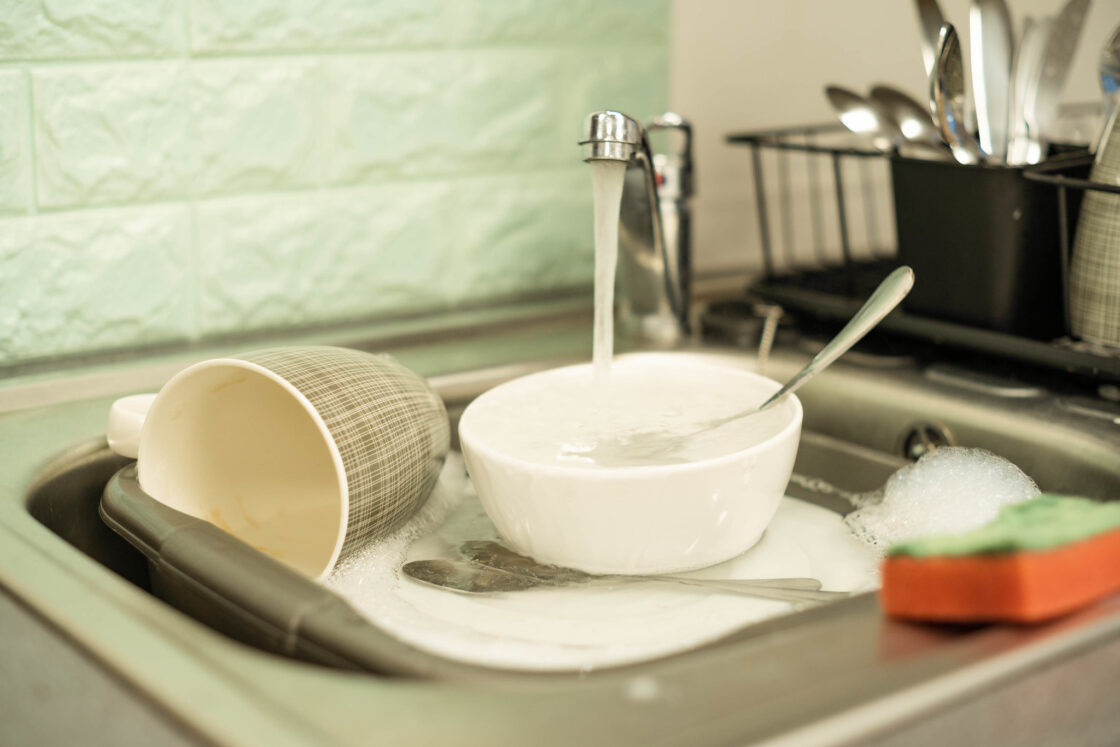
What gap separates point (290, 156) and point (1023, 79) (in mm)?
582

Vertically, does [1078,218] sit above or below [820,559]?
above

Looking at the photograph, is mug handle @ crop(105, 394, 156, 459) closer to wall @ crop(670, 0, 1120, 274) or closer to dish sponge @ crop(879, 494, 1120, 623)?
dish sponge @ crop(879, 494, 1120, 623)

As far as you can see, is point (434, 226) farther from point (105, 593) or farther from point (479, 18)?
point (105, 593)

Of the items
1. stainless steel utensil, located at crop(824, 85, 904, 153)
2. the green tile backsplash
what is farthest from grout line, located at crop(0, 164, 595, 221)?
stainless steel utensil, located at crop(824, 85, 904, 153)

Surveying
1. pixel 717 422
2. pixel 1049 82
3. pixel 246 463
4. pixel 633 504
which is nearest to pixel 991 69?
pixel 1049 82

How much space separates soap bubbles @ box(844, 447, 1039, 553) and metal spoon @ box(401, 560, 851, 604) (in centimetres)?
9

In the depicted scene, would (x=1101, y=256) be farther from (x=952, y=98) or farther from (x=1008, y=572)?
(x=1008, y=572)

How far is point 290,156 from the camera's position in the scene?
0.88 meters

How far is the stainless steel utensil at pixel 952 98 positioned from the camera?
767mm

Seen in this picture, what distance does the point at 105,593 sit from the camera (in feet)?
1.59

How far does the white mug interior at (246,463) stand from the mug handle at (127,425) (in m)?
0.03

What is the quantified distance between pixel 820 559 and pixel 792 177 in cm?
66

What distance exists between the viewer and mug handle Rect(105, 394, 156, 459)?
67 cm

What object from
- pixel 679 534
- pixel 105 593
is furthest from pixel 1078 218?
pixel 105 593
